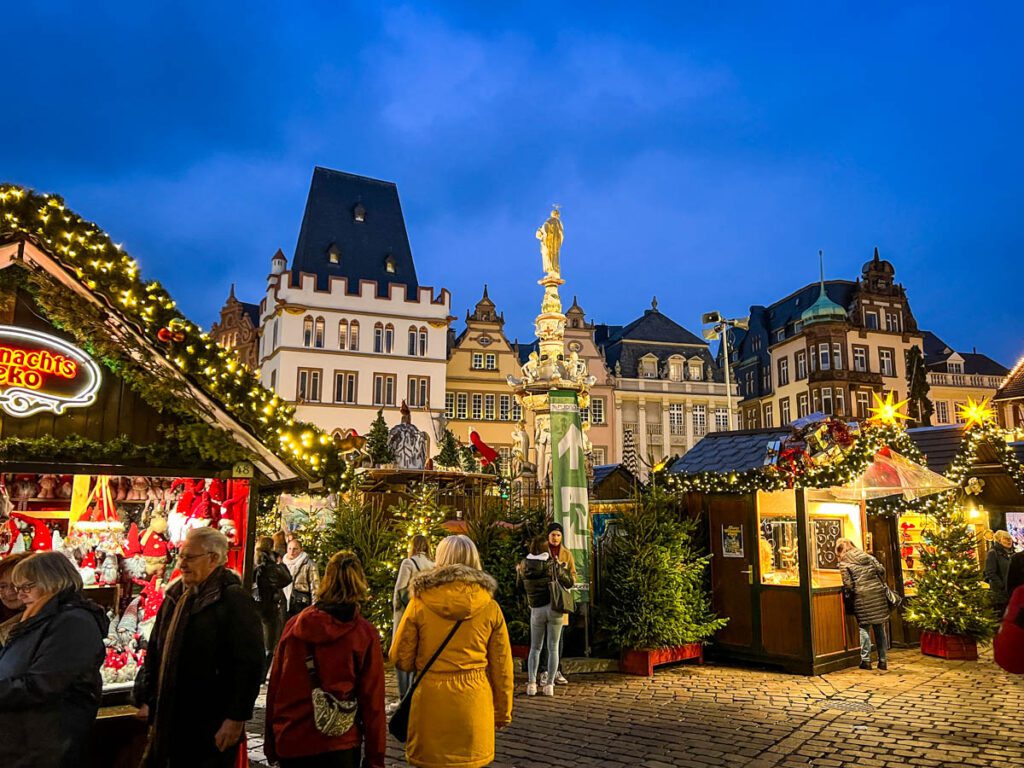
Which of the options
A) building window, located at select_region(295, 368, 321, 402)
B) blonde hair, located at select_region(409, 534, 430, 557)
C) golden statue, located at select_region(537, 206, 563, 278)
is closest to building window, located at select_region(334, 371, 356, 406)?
building window, located at select_region(295, 368, 321, 402)

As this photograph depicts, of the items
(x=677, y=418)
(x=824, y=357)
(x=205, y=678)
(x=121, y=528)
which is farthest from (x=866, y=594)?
(x=677, y=418)

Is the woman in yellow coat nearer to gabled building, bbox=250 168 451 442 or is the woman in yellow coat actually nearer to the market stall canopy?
the market stall canopy

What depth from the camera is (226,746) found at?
344 centimetres

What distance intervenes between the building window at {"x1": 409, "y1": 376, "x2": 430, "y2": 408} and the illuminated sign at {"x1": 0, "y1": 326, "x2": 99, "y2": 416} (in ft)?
113

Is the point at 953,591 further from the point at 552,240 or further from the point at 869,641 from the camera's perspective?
the point at 552,240

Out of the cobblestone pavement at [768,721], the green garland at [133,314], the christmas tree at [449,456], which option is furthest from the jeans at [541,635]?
the christmas tree at [449,456]

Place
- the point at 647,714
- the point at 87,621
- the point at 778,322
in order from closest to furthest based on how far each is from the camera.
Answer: the point at 87,621
the point at 647,714
the point at 778,322

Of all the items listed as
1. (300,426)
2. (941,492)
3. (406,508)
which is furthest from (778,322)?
(300,426)

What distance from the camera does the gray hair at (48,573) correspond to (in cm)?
339

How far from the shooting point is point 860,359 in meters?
43.8

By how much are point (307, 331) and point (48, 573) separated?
121 feet

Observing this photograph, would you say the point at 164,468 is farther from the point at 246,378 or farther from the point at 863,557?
the point at 863,557

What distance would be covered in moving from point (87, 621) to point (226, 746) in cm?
83

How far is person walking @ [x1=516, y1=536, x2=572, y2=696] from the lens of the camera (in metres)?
8.02
